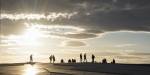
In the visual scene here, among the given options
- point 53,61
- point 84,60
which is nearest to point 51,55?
point 53,61

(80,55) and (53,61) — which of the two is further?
(53,61)

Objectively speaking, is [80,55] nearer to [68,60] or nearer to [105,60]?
[105,60]

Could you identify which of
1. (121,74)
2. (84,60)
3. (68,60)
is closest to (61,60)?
(68,60)

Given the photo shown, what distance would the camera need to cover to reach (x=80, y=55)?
306 ft

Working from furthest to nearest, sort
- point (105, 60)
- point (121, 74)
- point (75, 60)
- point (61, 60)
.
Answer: point (61, 60)
point (75, 60)
point (105, 60)
point (121, 74)

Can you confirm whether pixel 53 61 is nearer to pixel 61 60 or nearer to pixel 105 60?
pixel 61 60

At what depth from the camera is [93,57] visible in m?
91.5

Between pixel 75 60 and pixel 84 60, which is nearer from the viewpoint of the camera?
pixel 84 60

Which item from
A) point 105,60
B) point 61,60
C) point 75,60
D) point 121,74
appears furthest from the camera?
point 61,60

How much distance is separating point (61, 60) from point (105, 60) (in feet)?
76.1

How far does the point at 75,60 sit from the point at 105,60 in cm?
1475

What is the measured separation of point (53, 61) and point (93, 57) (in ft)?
62.4

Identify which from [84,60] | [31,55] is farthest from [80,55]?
[31,55]

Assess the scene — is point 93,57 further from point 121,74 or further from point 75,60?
point 121,74
